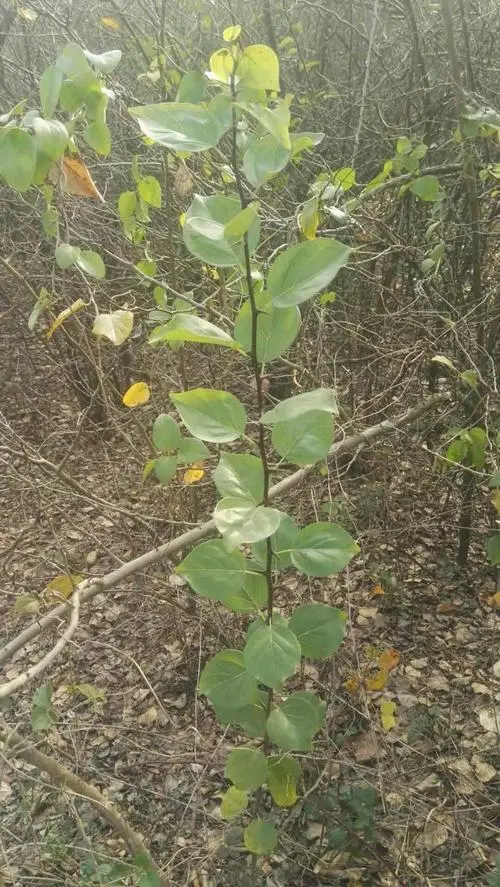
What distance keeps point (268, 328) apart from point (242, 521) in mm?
246

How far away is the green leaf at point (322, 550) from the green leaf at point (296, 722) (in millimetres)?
296

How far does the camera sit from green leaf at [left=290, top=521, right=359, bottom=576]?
0.88 meters

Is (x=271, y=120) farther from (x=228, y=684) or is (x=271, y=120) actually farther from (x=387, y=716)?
A: (x=387, y=716)

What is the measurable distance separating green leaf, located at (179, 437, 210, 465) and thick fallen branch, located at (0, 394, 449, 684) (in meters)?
0.29

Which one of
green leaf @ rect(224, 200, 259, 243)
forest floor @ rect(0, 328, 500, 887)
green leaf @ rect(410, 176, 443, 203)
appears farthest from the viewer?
green leaf @ rect(410, 176, 443, 203)

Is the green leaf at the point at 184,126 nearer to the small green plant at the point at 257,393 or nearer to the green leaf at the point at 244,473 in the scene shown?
the small green plant at the point at 257,393

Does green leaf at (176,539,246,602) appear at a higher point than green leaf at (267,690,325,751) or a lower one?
higher

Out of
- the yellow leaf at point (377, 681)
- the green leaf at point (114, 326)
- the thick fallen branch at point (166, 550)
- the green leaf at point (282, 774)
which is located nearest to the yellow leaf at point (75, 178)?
the green leaf at point (114, 326)

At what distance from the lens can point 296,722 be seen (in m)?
1.04

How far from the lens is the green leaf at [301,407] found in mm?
758

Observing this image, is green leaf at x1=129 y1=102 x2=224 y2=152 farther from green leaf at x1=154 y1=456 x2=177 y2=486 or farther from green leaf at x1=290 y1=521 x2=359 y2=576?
green leaf at x1=154 y1=456 x2=177 y2=486

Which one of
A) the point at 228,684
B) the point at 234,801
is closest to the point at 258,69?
the point at 228,684

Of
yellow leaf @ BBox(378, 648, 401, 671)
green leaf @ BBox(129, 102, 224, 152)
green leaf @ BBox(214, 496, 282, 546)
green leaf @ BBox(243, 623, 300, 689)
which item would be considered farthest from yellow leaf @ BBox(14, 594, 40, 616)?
yellow leaf @ BBox(378, 648, 401, 671)

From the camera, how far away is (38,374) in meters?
4.23
